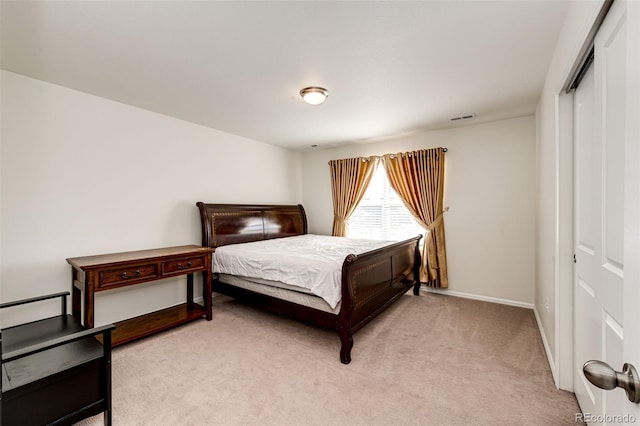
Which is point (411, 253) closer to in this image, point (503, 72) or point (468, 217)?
point (468, 217)

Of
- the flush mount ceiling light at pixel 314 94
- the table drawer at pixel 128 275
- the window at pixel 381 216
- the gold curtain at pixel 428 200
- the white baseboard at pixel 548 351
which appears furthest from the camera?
the window at pixel 381 216

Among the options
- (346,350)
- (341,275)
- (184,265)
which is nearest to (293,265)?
(341,275)

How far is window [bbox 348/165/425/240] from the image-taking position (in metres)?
4.51

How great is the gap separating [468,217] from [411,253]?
3.21 ft

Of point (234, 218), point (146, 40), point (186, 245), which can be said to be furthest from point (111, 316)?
point (146, 40)

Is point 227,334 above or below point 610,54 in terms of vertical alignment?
below

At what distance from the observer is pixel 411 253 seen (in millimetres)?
3877

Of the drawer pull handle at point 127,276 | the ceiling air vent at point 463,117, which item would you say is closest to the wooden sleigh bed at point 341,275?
the drawer pull handle at point 127,276

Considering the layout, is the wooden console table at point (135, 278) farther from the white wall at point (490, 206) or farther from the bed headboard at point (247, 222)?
the white wall at point (490, 206)

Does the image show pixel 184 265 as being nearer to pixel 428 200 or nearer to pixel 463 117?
pixel 428 200

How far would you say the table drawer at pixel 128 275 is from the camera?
2406 mm

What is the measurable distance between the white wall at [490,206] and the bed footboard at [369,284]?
2.73ft

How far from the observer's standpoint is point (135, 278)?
2.60 m

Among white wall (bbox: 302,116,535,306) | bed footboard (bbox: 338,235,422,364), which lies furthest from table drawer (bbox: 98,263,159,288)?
white wall (bbox: 302,116,535,306)
